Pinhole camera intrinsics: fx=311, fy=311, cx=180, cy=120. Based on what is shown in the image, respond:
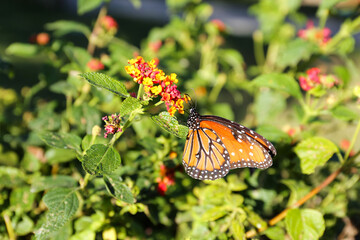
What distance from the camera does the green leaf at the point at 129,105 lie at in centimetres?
100

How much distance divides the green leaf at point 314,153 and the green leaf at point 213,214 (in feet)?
1.36

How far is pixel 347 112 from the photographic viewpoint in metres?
1.55

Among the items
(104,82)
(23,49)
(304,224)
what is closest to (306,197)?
(304,224)

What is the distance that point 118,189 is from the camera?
1159 millimetres

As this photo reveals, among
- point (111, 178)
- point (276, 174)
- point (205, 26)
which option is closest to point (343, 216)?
point (276, 174)

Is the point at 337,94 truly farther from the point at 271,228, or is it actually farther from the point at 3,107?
the point at 3,107

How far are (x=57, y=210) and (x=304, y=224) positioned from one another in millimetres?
1013

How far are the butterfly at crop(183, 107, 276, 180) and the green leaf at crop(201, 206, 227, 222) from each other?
0.43 ft

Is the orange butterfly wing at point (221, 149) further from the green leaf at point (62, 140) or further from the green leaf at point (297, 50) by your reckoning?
the green leaf at point (297, 50)

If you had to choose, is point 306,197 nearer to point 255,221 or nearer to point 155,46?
point 255,221

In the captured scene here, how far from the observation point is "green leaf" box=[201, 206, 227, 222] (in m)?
1.28

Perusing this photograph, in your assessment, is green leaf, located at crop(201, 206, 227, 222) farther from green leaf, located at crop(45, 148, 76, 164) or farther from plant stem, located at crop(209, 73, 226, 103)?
plant stem, located at crop(209, 73, 226, 103)

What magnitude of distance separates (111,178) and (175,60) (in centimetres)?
118

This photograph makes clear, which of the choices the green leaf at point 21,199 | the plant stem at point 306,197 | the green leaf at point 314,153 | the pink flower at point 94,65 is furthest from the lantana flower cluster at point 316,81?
the green leaf at point 21,199
